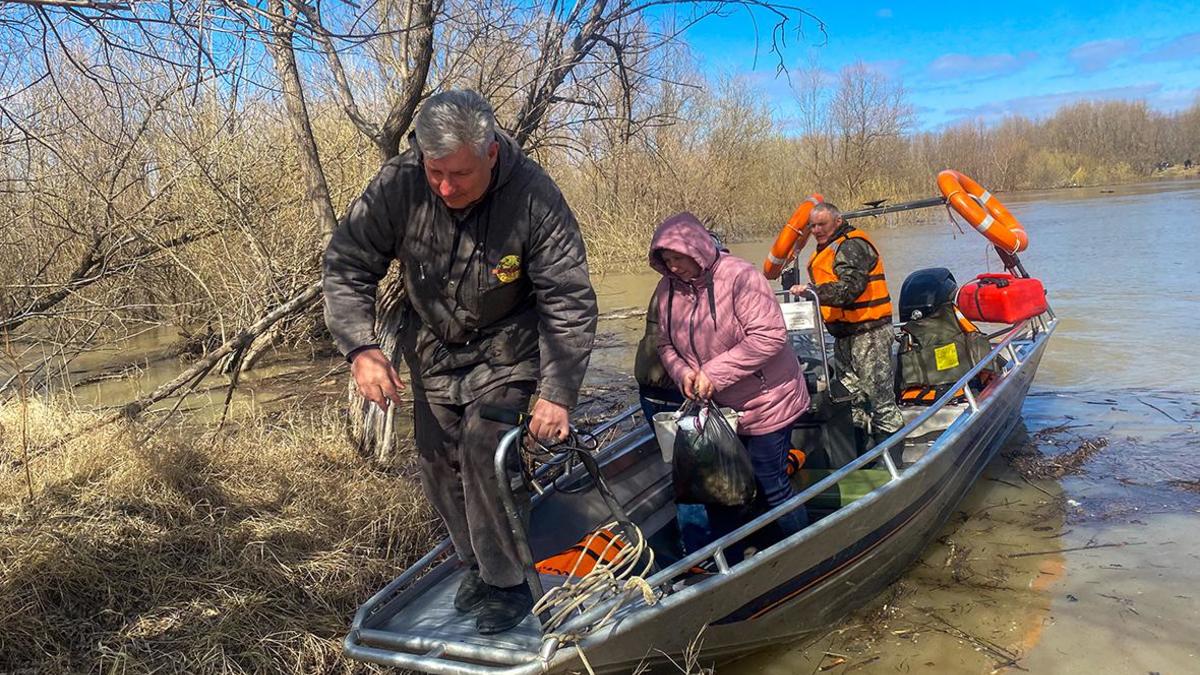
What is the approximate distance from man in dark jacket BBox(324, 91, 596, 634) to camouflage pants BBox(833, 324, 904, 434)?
3274 mm

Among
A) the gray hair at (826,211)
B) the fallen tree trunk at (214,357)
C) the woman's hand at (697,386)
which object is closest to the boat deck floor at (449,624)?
the woman's hand at (697,386)

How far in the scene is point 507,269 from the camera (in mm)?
2641

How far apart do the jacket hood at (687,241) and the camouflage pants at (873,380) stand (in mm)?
2389

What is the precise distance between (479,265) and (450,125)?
0.48 meters

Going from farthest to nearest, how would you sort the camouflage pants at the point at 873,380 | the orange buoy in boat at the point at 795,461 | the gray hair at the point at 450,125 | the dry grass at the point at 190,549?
the camouflage pants at the point at 873,380
the orange buoy in boat at the point at 795,461
the dry grass at the point at 190,549
the gray hair at the point at 450,125

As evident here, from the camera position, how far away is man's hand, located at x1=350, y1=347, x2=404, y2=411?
2561mm

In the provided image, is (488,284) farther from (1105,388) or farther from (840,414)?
(1105,388)

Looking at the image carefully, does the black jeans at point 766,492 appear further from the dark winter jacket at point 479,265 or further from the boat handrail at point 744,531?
the dark winter jacket at point 479,265

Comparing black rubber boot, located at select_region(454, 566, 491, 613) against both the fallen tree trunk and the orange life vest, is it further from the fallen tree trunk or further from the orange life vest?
the orange life vest

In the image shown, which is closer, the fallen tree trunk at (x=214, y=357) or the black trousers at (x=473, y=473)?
the black trousers at (x=473, y=473)

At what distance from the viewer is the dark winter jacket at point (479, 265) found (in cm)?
261

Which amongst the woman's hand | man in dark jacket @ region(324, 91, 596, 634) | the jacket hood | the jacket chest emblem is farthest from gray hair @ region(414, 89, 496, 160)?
the woman's hand

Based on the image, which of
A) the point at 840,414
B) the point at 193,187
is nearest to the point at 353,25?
the point at 840,414

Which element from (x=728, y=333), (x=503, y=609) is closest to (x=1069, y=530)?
(x=728, y=333)
